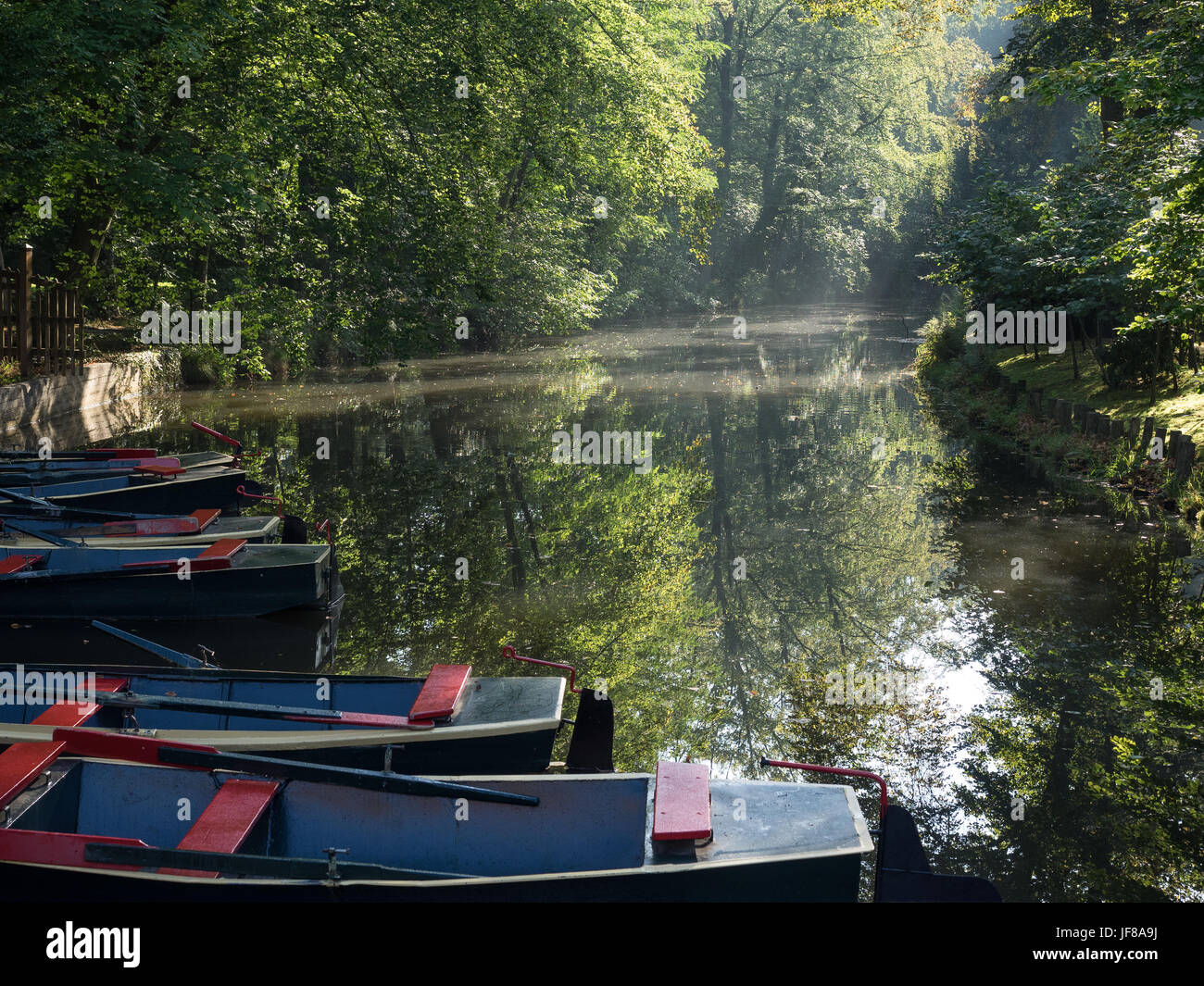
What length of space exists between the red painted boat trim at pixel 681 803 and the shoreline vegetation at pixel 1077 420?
995 cm

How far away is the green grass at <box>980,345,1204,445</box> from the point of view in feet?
51.7

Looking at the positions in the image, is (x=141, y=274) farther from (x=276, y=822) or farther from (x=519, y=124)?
(x=276, y=822)

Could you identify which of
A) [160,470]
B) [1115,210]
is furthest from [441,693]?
[1115,210]

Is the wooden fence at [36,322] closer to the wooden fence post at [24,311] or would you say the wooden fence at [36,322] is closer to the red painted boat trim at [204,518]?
the wooden fence post at [24,311]

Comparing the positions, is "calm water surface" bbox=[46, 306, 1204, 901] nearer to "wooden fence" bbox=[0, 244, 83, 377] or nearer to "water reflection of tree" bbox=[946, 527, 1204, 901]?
"water reflection of tree" bbox=[946, 527, 1204, 901]

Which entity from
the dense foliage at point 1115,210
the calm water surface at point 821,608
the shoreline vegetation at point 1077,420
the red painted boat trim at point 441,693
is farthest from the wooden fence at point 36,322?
the shoreline vegetation at point 1077,420

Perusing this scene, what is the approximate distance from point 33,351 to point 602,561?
14.4 metres

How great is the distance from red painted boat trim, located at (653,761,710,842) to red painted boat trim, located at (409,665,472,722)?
4.74ft

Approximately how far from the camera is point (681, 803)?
4938mm

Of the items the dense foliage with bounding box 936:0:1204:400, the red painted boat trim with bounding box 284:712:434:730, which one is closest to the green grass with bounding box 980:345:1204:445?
the dense foliage with bounding box 936:0:1204:400

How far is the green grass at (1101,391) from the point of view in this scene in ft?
51.7
